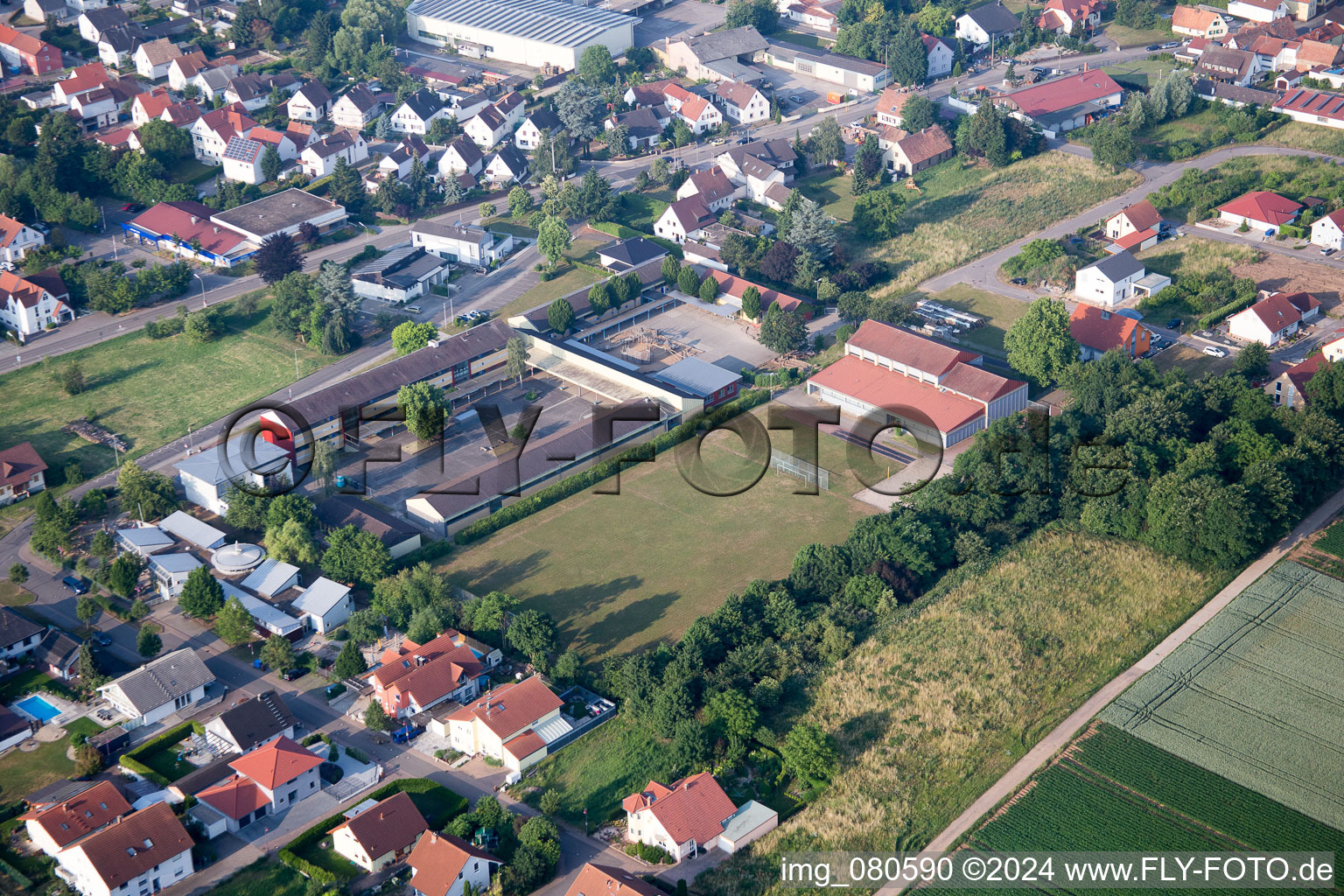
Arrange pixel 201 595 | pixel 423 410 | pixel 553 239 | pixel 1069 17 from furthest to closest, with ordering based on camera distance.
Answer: pixel 1069 17 → pixel 553 239 → pixel 423 410 → pixel 201 595

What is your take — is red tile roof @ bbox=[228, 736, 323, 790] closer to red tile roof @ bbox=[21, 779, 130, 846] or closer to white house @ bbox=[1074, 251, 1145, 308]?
red tile roof @ bbox=[21, 779, 130, 846]

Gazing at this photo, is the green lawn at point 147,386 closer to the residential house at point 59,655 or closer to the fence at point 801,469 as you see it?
the residential house at point 59,655

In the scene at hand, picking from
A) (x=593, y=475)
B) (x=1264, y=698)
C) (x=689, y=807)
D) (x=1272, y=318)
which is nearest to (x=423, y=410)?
(x=593, y=475)

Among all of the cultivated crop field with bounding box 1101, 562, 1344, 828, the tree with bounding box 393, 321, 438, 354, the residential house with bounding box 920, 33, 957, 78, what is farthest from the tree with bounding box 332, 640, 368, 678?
the residential house with bounding box 920, 33, 957, 78

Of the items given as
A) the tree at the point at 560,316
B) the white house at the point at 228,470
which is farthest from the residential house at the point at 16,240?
the tree at the point at 560,316

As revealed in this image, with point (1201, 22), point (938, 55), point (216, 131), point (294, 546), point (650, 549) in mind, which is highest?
point (1201, 22)

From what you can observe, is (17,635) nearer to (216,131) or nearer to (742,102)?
(216,131)

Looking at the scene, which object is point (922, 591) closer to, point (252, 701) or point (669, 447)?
point (669, 447)
